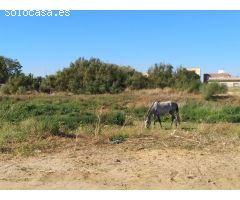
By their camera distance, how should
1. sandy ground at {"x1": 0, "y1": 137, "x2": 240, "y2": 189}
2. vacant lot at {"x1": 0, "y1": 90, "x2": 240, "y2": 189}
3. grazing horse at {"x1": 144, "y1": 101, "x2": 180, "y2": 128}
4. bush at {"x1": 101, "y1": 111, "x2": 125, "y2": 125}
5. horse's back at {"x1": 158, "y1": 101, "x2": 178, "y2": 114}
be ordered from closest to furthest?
sandy ground at {"x1": 0, "y1": 137, "x2": 240, "y2": 189} < vacant lot at {"x1": 0, "y1": 90, "x2": 240, "y2": 189} < bush at {"x1": 101, "y1": 111, "x2": 125, "y2": 125} < grazing horse at {"x1": 144, "y1": 101, "x2": 180, "y2": 128} < horse's back at {"x1": 158, "y1": 101, "x2": 178, "y2": 114}

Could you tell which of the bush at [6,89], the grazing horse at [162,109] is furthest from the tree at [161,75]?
the grazing horse at [162,109]

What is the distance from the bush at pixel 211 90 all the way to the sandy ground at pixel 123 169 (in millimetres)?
31681

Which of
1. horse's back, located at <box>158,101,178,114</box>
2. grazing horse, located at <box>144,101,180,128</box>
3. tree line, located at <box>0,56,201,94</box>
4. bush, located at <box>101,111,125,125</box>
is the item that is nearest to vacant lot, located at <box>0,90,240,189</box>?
grazing horse, located at <box>144,101,180,128</box>

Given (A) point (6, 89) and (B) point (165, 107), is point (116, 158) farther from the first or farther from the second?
(A) point (6, 89)

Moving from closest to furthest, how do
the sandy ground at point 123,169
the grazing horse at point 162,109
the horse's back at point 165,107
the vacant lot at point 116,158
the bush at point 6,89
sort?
1. the sandy ground at point 123,169
2. the vacant lot at point 116,158
3. the grazing horse at point 162,109
4. the horse's back at point 165,107
5. the bush at point 6,89

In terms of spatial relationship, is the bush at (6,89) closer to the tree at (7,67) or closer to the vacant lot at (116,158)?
the tree at (7,67)

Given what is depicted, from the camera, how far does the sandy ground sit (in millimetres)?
6766

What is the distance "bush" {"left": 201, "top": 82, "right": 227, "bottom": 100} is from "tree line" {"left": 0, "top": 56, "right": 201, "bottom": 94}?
26.9 feet

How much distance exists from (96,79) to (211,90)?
52.4 feet

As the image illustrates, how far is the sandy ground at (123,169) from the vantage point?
677 centimetres

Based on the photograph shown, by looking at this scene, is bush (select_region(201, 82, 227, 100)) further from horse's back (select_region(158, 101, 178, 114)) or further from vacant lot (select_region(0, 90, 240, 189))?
Answer: vacant lot (select_region(0, 90, 240, 189))

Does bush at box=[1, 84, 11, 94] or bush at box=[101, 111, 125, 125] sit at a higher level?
bush at box=[1, 84, 11, 94]

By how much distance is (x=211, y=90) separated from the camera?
41.4 metres
